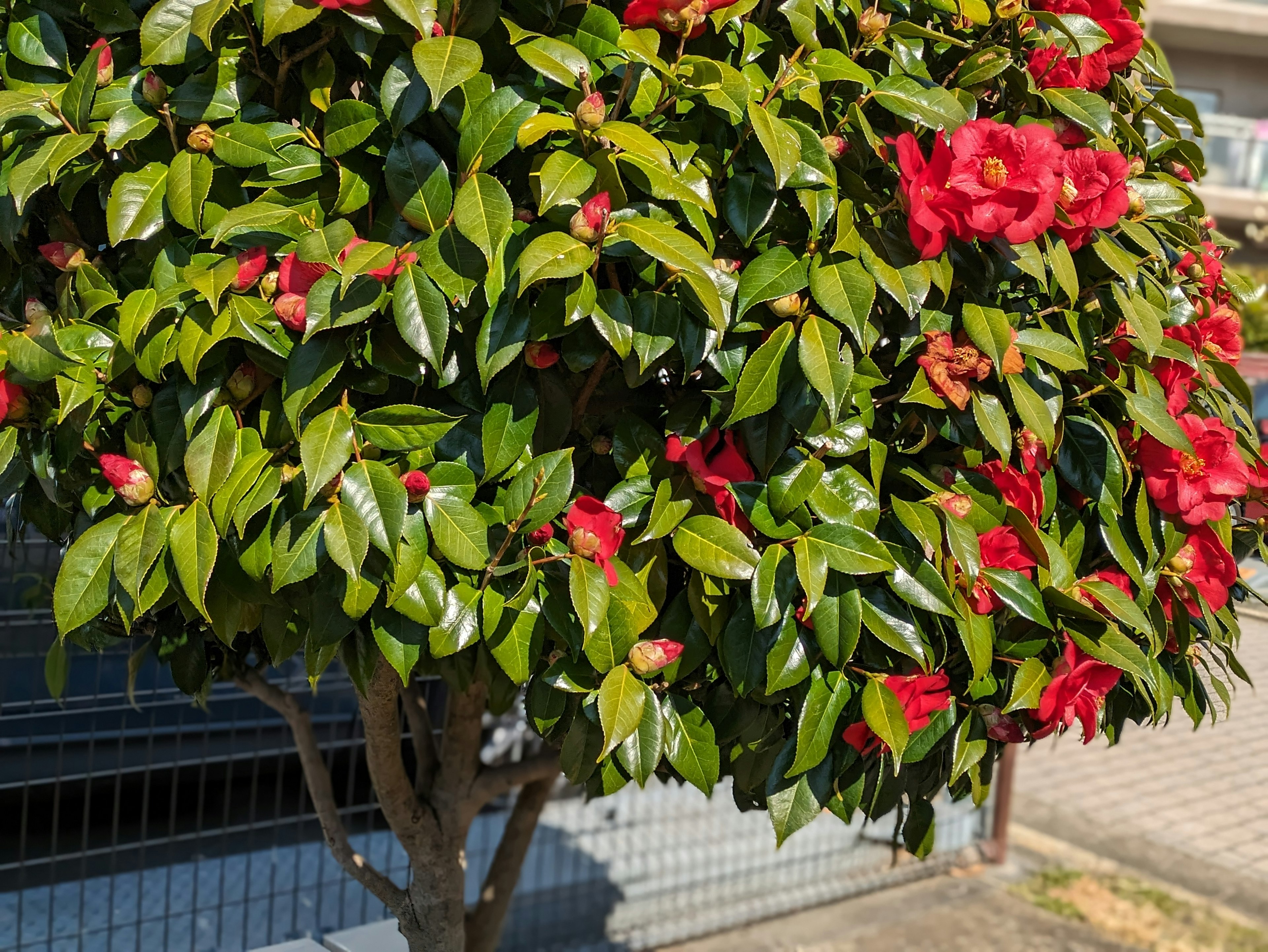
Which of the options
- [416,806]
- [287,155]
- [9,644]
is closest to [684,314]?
[287,155]

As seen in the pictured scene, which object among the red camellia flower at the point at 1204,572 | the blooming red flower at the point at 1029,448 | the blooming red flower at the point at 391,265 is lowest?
the red camellia flower at the point at 1204,572

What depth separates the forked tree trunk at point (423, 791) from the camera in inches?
75.9

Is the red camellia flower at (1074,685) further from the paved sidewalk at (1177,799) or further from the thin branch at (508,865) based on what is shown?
the paved sidewalk at (1177,799)

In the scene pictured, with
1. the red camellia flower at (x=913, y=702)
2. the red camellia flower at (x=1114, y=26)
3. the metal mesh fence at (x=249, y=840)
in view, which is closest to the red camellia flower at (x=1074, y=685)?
the red camellia flower at (x=913, y=702)

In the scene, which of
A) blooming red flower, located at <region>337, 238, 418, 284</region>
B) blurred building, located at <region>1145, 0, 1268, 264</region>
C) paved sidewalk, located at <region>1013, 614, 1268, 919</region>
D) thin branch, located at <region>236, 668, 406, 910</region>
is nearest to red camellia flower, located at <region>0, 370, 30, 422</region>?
blooming red flower, located at <region>337, 238, 418, 284</region>

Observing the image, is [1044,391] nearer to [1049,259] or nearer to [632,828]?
[1049,259]

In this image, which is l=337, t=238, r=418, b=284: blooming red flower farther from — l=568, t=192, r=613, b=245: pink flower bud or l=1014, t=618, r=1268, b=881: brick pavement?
l=1014, t=618, r=1268, b=881: brick pavement

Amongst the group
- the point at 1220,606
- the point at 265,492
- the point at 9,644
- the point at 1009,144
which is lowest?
the point at 9,644

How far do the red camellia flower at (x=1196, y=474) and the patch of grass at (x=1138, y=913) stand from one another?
3377 mm

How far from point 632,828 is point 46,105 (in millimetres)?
3806

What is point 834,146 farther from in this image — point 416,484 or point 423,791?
point 423,791

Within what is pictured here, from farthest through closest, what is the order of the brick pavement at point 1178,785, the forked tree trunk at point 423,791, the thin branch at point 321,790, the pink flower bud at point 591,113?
the brick pavement at point 1178,785, the thin branch at point 321,790, the forked tree trunk at point 423,791, the pink flower bud at point 591,113

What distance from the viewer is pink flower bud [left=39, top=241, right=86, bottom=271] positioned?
52.9 inches

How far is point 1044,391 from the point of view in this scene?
1315 millimetres
